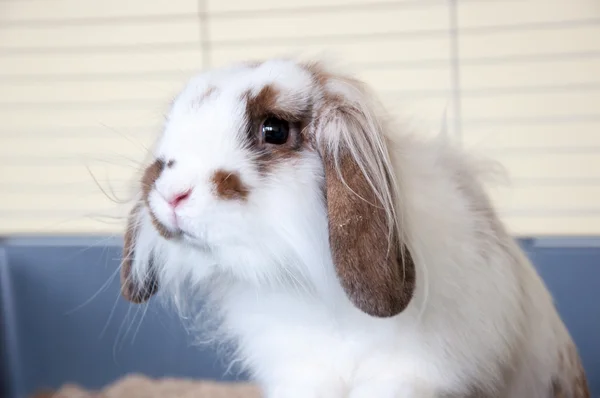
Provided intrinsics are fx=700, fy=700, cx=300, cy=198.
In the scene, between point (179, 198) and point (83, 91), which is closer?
point (179, 198)

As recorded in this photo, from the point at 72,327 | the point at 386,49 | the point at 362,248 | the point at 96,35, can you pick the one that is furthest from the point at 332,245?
the point at 96,35

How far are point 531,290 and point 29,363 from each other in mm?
1093

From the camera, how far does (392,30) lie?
1690 mm

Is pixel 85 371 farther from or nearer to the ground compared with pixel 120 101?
nearer to the ground

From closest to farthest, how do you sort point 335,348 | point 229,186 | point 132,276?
1. point 229,186
2. point 335,348
3. point 132,276

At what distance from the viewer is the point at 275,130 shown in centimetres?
72

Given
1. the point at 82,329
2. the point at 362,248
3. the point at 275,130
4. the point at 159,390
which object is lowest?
the point at 159,390

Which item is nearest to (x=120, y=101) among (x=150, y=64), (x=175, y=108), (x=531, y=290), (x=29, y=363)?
(x=150, y=64)

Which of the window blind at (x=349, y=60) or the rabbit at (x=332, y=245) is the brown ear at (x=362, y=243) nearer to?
the rabbit at (x=332, y=245)

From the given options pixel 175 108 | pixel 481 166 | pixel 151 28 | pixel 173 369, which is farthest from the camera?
pixel 151 28

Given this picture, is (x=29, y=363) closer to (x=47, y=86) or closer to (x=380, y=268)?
(x=47, y=86)

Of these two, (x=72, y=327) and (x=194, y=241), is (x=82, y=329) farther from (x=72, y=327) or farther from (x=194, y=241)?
(x=194, y=241)

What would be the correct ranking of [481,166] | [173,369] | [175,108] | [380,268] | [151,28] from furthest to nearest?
[151,28], [173,369], [481,166], [175,108], [380,268]

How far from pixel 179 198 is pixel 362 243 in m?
0.18
